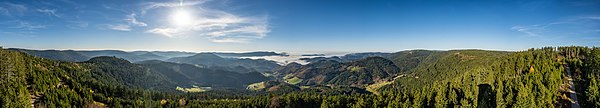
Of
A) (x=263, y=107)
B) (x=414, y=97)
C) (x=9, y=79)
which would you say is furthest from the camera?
(x=263, y=107)

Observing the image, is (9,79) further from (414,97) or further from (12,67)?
(414,97)

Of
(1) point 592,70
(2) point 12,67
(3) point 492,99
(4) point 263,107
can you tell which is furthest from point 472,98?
(2) point 12,67

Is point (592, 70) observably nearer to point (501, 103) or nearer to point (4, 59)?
point (501, 103)

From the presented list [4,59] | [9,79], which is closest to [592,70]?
[9,79]

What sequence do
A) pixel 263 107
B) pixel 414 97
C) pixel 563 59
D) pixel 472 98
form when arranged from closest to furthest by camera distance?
pixel 472 98, pixel 414 97, pixel 263 107, pixel 563 59

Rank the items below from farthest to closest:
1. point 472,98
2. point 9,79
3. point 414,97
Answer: point 9,79 → point 414,97 → point 472,98

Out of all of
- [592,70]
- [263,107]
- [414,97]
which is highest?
[592,70]

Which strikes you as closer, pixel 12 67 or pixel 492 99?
pixel 492 99

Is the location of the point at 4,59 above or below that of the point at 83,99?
above

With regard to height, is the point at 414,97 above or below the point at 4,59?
below
